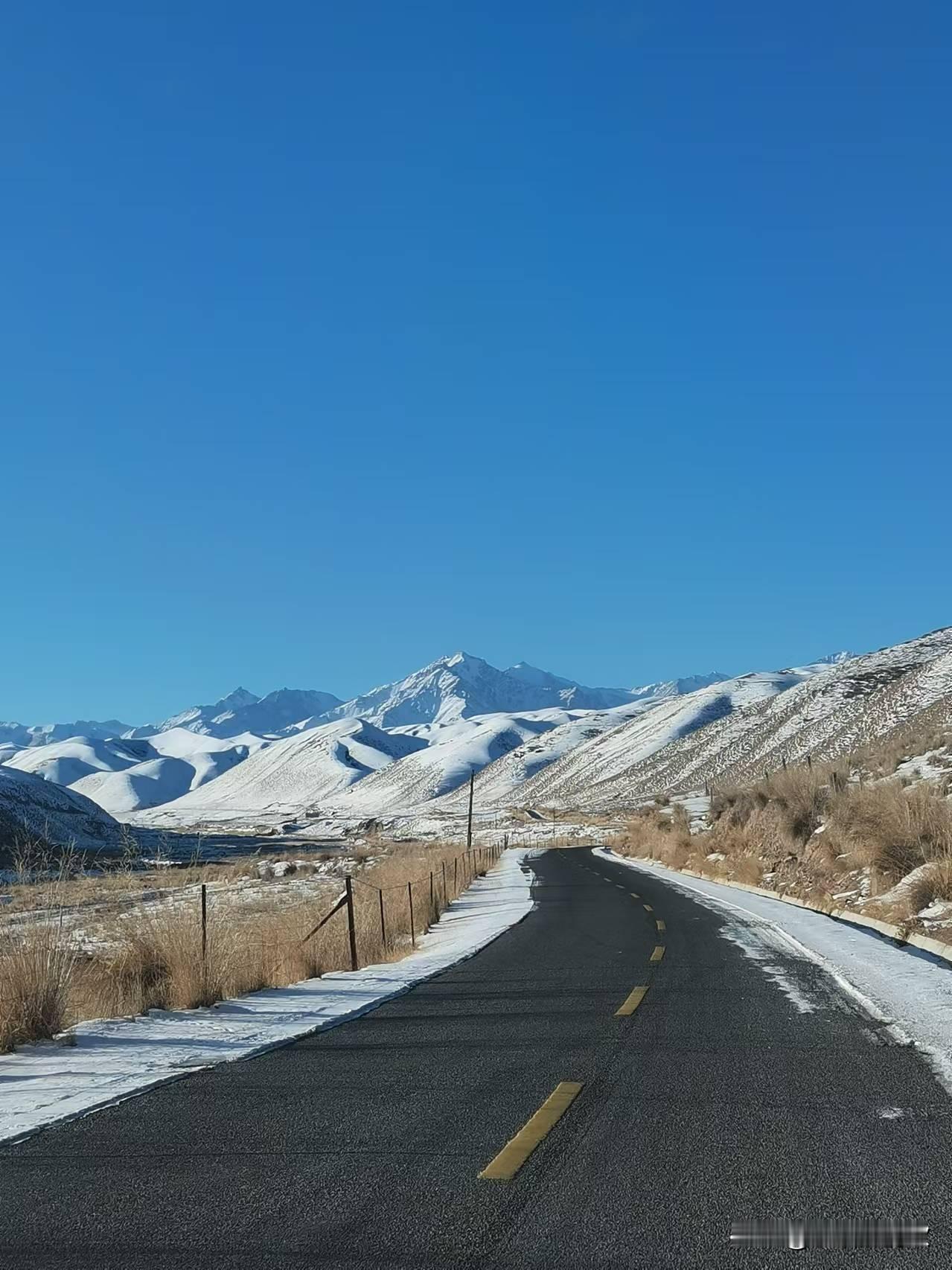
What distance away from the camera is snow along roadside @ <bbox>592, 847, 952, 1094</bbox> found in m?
8.34

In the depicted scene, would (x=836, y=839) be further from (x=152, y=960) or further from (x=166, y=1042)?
(x=166, y=1042)

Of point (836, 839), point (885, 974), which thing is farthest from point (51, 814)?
point (885, 974)

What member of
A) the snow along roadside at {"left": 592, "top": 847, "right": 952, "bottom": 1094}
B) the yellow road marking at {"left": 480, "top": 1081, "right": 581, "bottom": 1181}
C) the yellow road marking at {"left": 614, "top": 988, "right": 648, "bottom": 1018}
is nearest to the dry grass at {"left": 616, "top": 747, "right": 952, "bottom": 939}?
the snow along roadside at {"left": 592, "top": 847, "right": 952, "bottom": 1094}

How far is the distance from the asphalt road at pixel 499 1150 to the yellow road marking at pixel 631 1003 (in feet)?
0.50

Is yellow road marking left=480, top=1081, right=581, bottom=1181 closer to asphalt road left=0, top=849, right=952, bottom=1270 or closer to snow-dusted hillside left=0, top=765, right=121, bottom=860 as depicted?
asphalt road left=0, top=849, right=952, bottom=1270

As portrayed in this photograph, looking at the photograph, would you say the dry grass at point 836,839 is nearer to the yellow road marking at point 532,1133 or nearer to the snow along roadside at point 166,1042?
the snow along roadside at point 166,1042

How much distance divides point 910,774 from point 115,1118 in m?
27.3

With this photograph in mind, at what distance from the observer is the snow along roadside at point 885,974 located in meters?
8.34

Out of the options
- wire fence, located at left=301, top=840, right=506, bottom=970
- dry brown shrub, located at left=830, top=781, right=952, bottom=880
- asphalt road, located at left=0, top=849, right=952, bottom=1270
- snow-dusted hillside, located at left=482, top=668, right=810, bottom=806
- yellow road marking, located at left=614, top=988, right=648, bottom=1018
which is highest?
snow-dusted hillside, located at left=482, top=668, right=810, bottom=806

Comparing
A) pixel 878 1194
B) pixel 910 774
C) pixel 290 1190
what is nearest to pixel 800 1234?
pixel 878 1194

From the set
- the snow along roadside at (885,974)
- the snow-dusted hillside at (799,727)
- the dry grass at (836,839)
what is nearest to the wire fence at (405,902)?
the snow along roadside at (885,974)

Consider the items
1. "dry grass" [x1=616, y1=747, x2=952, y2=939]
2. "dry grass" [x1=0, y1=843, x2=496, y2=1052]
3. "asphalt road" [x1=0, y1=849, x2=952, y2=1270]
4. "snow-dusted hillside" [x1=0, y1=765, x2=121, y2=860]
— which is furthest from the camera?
"snow-dusted hillside" [x1=0, y1=765, x2=121, y2=860]

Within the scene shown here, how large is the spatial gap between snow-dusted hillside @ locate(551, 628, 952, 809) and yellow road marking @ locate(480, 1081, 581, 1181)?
8473 centimetres

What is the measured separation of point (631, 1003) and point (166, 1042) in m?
4.21
